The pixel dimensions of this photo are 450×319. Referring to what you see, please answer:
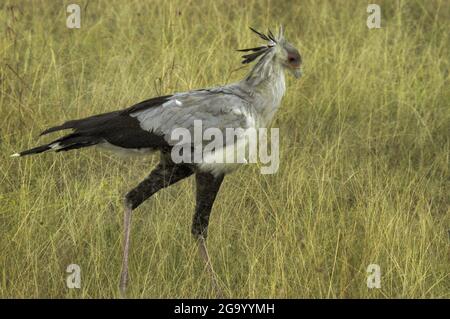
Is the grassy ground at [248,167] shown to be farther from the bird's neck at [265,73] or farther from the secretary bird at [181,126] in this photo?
the bird's neck at [265,73]

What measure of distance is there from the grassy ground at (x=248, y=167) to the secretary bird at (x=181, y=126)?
29 centimetres

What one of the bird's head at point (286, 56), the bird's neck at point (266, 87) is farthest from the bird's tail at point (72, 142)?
the bird's head at point (286, 56)

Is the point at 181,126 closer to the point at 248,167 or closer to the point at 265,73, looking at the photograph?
the point at 265,73

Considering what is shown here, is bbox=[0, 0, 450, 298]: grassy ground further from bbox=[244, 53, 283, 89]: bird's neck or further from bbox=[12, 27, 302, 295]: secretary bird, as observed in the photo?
bbox=[244, 53, 283, 89]: bird's neck

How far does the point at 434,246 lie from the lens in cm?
511

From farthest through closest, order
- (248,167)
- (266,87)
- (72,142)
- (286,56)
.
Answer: (248,167), (286,56), (266,87), (72,142)

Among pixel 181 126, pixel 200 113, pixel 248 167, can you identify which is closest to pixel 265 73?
pixel 200 113

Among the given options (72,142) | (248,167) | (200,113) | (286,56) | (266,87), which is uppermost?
(286,56)

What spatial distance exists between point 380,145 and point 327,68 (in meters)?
0.95

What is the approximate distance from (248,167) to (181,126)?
→ 1211 mm

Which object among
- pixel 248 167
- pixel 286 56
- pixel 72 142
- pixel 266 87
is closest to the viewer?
pixel 72 142

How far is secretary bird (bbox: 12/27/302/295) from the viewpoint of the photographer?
183 inches

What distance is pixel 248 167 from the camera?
5.83 metres

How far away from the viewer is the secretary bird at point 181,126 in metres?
4.66
